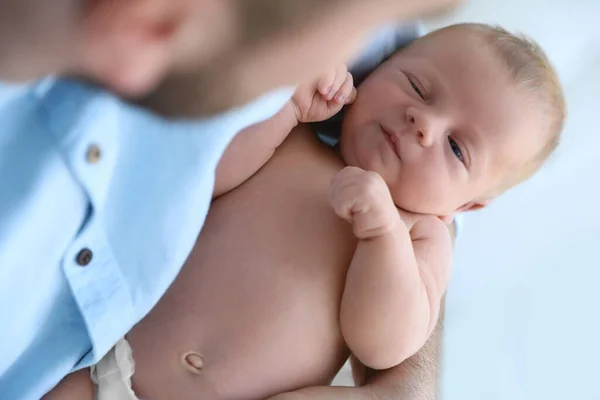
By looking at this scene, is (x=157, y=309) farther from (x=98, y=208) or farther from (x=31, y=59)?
(x=31, y=59)

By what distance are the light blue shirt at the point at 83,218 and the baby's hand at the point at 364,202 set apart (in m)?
0.08

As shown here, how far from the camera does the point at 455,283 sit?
3.00 ft

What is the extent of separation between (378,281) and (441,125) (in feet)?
0.54

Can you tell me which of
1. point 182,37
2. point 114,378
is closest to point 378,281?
point 114,378

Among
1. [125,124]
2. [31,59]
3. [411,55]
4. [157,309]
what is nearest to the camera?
[31,59]

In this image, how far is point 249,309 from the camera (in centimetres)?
54

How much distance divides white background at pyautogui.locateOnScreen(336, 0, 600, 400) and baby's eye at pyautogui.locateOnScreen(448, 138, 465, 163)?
0.28 metres

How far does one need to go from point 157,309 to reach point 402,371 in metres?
0.23

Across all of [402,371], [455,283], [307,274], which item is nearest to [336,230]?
[307,274]

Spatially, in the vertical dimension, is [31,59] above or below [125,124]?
above

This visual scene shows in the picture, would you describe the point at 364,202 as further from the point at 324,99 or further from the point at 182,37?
the point at 182,37

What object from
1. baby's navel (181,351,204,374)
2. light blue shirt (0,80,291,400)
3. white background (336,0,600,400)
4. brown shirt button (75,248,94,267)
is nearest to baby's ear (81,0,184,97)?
light blue shirt (0,80,291,400)

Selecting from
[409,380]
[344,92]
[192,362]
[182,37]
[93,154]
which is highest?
[182,37]

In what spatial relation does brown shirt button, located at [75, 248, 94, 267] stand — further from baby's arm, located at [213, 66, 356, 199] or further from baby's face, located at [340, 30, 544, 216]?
baby's face, located at [340, 30, 544, 216]
